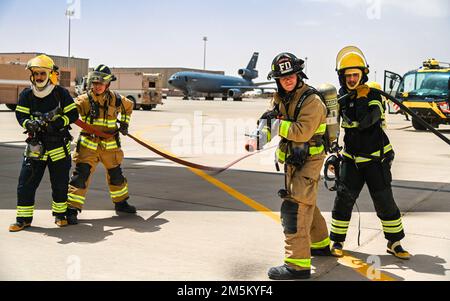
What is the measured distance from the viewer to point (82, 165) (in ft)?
21.2

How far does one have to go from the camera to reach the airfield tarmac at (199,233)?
461 centimetres

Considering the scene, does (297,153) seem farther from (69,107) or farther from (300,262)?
(69,107)

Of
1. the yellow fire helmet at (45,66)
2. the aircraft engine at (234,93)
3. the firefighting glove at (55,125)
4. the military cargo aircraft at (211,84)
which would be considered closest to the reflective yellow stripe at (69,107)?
the firefighting glove at (55,125)

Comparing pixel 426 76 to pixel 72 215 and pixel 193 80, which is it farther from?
pixel 193 80

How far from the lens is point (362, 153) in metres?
5.24

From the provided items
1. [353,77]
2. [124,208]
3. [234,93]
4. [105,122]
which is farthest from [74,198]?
[234,93]

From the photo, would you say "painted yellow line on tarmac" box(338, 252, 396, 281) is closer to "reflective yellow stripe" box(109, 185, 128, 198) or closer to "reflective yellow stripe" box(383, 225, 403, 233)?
"reflective yellow stripe" box(383, 225, 403, 233)

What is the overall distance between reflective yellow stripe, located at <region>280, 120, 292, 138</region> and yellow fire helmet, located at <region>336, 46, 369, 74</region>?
3.83 ft

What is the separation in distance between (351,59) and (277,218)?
8.05ft

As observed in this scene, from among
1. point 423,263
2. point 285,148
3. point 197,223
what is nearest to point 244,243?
point 197,223

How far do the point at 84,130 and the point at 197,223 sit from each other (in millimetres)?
1828

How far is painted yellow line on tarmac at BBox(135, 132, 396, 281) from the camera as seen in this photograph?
4594mm
